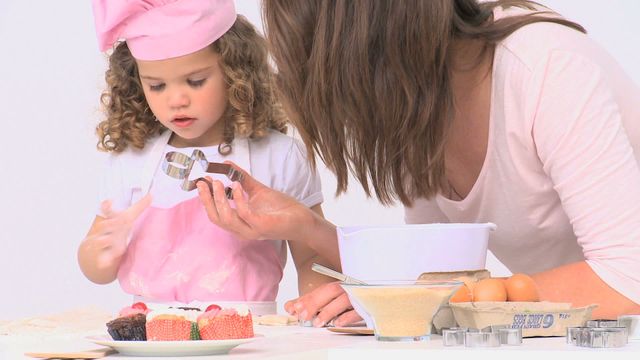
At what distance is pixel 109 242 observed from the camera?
1949 millimetres

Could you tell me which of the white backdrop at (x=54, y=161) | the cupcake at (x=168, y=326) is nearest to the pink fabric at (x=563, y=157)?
the cupcake at (x=168, y=326)

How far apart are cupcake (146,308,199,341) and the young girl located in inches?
31.7

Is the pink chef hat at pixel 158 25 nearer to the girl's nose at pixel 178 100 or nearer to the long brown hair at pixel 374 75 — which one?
the girl's nose at pixel 178 100

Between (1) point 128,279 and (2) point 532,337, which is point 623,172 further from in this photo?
(1) point 128,279

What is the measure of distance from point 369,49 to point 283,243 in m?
0.73

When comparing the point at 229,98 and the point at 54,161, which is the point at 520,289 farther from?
the point at 54,161

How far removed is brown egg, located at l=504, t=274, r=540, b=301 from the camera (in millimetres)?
1206

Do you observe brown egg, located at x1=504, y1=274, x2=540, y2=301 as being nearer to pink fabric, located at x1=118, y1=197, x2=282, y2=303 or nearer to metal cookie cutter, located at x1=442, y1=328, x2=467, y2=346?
metal cookie cutter, located at x1=442, y1=328, x2=467, y2=346

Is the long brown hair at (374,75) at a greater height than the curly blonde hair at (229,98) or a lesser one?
lesser

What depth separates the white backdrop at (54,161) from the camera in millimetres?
3172

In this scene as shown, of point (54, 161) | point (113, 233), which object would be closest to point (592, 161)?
point (113, 233)

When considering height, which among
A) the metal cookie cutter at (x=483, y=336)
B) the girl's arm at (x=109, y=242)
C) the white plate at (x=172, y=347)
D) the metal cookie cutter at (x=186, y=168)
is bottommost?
the white plate at (x=172, y=347)

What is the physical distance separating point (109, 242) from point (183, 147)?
0.79 feet

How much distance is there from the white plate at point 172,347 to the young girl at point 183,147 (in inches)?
32.9
